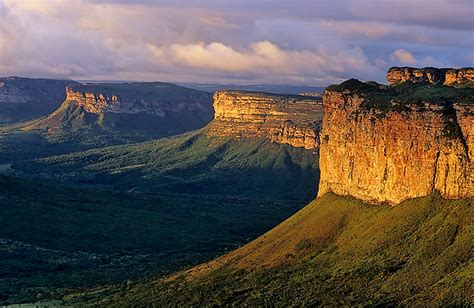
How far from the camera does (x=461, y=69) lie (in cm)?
11750

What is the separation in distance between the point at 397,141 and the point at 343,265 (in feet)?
63.1

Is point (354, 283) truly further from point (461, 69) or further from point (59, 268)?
point (59, 268)

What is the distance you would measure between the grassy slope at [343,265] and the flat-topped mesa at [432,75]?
22.7 meters

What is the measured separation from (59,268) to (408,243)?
82.4 m

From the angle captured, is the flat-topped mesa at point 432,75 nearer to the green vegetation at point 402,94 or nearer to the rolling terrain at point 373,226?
the rolling terrain at point 373,226

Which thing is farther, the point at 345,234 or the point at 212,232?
the point at 212,232

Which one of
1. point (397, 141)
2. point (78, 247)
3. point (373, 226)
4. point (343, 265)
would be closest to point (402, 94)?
point (397, 141)

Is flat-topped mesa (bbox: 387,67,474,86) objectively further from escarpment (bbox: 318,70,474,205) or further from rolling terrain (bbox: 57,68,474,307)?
escarpment (bbox: 318,70,474,205)

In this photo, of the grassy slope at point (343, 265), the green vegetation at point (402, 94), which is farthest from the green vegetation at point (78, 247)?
the green vegetation at point (402, 94)

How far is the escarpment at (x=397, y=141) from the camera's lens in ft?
306

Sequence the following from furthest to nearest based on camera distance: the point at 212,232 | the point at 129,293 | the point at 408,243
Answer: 1. the point at 212,232
2. the point at 129,293
3. the point at 408,243

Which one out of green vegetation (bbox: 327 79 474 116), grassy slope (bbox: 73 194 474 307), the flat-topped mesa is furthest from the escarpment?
grassy slope (bbox: 73 194 474 307)

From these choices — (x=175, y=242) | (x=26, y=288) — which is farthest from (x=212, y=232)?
(x=26, y=288)

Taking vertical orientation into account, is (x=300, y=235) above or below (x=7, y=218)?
above
